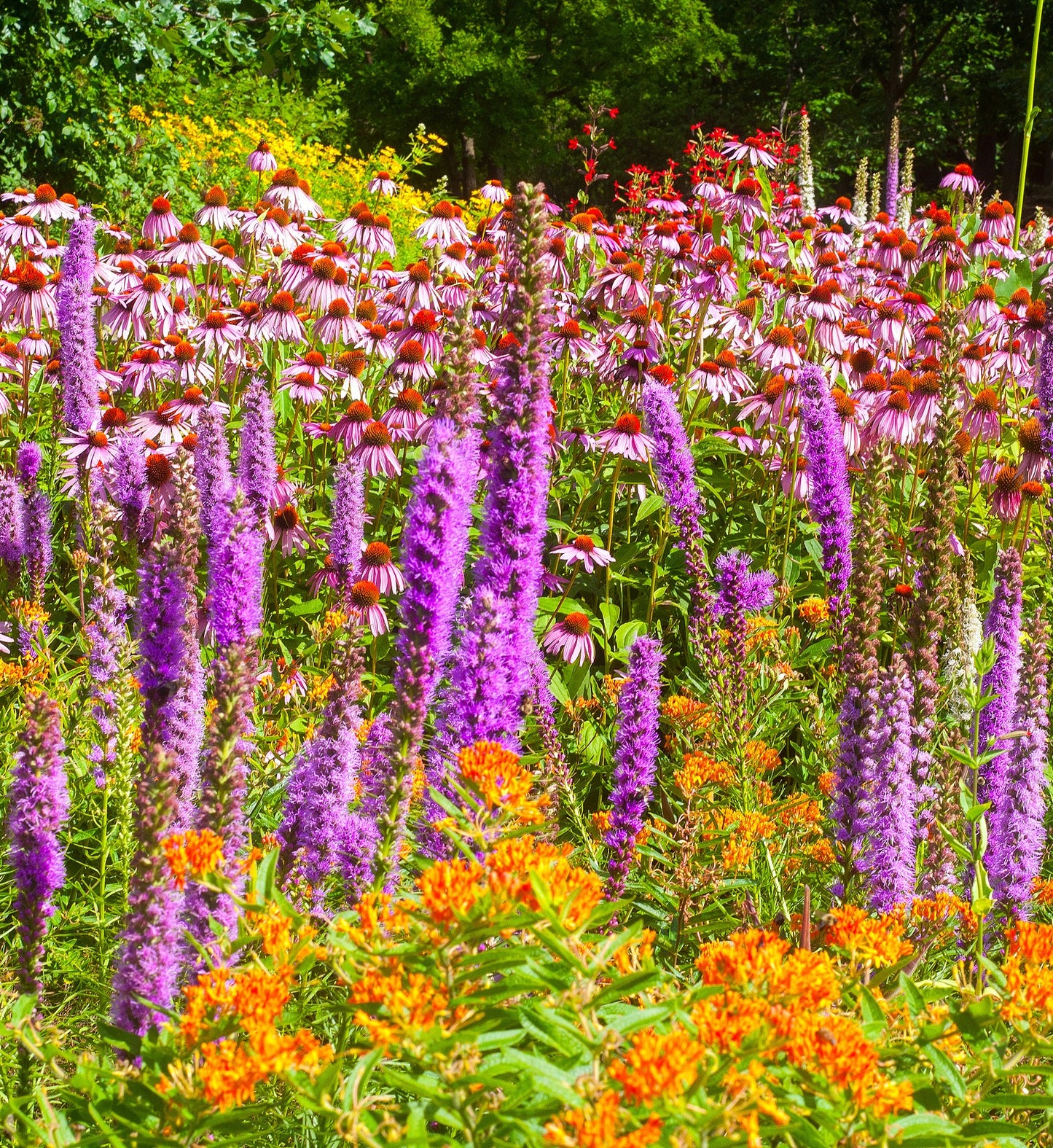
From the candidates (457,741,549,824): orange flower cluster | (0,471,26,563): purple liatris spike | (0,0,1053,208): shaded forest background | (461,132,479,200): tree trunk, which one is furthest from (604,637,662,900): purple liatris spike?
(461,132,479,200): tree trunk

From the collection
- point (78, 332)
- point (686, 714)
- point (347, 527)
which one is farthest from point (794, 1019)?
point (78, 332)

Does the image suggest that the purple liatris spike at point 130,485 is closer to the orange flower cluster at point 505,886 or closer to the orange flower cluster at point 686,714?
the orange flower cluster at point 686,714

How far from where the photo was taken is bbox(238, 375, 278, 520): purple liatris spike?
3.86 m

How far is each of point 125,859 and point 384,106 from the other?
29459mm

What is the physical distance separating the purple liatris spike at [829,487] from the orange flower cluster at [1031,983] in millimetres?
2411

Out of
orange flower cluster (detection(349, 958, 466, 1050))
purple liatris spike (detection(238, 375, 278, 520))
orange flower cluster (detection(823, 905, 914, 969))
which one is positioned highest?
purple liatris spike (detection(238, 375, 278, 520))

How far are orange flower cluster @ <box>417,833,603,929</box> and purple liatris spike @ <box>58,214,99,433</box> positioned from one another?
364cm

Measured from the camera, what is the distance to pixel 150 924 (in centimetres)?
186

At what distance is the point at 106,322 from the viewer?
6828mm

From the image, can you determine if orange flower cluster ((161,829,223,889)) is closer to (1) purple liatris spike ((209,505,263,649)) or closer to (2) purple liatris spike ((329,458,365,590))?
(1) purple liatris spike ((209,505,263,649))

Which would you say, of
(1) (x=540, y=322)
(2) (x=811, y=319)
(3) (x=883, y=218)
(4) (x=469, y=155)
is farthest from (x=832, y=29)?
(1) (x=540, y=322)

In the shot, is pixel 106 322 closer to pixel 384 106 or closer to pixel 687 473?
pixel 687 473

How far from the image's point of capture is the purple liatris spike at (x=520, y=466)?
7.54ft

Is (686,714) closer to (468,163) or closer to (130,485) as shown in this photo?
(130,485)
